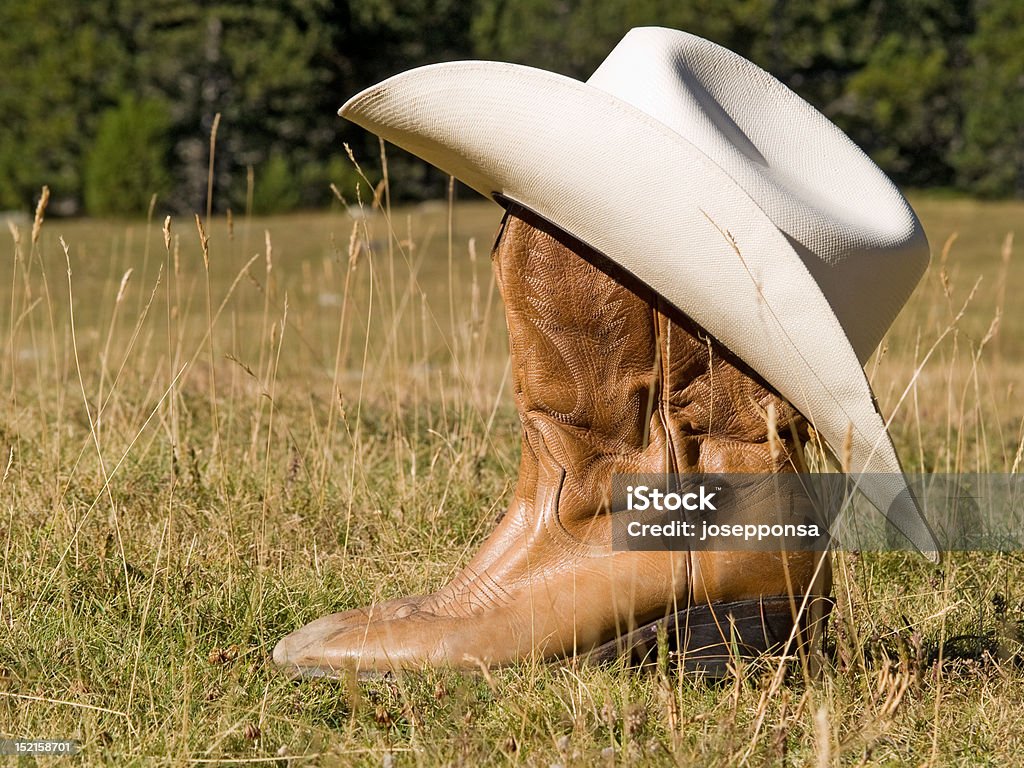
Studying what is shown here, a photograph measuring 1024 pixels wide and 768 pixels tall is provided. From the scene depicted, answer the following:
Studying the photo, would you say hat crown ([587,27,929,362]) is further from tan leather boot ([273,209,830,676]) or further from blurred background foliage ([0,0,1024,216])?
blurred background foliage ([0,0,1024,216])

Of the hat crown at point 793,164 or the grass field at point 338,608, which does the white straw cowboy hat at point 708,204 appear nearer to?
the hat crown at point 793,164

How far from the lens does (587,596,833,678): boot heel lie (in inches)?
72.2

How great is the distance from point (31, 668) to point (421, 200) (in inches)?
1054

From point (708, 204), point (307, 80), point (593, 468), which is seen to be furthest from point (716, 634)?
point (307, 80)

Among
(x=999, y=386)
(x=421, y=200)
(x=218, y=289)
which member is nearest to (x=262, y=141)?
(x=421, y=200)

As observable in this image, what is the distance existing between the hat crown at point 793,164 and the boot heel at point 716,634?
1.37 feet

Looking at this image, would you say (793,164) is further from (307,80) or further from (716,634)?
(307,80)

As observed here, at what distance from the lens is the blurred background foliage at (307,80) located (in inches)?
890

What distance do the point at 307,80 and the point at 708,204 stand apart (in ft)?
76.6

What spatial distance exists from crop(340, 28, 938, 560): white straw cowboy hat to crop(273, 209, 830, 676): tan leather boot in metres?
0.07

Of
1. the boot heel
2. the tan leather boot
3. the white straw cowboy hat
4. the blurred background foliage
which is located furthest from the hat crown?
the blurred background foliage

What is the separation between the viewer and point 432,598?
1957 millimetres

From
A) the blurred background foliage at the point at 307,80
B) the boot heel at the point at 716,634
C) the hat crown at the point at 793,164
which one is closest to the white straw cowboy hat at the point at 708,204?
the hat crown at the point at 793,164

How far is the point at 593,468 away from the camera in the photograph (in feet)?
6.19
